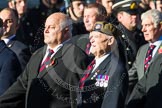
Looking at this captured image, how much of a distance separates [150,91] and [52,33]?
1.26 meters

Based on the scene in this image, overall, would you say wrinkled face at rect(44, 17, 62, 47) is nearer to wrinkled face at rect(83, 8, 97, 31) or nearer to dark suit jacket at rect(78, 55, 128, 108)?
dark suit jacket at rect(78, 55, 128, 108)

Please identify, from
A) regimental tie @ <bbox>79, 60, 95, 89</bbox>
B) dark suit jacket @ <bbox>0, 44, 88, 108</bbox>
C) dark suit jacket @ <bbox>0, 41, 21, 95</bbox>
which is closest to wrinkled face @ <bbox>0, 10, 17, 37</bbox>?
dark suit jacket @ <bbox>0, 41, 21, 95</bbox>

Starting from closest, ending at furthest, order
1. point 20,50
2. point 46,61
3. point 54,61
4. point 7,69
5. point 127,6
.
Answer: point 54,61
point 46,61
point 7,69
point 20,50
point 127,6

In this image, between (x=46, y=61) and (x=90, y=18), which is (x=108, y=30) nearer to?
(x=46, y=61)

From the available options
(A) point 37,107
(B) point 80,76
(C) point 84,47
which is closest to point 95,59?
(B) point 80,76

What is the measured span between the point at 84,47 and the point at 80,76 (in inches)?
73.3

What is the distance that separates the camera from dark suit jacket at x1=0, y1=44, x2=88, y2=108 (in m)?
7.10

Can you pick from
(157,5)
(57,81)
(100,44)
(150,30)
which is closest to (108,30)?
(100,44)

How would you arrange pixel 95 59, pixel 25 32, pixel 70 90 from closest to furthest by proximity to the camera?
pixel 70 90 → pixel 95 59 → pixel 25 32

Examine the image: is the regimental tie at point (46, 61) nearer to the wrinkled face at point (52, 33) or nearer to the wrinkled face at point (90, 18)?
→ the wrinkled face at point (52, 33)

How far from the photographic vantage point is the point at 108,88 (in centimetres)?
712

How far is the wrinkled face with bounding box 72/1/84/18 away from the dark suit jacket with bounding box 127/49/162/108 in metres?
3.33

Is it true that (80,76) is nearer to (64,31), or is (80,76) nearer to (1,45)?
(64,31)

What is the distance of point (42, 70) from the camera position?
7293mm
